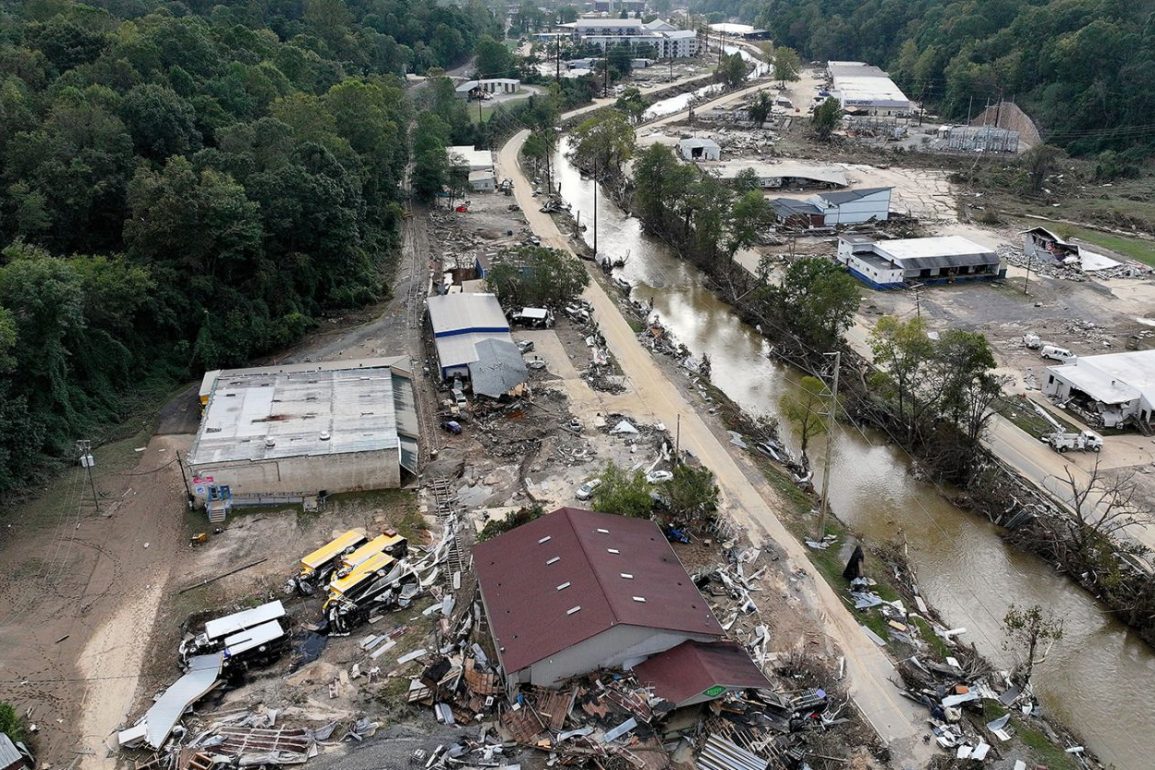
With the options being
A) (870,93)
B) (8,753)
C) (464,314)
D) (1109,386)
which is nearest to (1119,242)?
(1109,386)

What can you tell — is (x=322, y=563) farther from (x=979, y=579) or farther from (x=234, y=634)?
(x=979, y=579)

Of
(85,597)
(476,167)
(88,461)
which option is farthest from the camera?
(476,167)

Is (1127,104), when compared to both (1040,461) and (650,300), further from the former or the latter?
(1040,461)

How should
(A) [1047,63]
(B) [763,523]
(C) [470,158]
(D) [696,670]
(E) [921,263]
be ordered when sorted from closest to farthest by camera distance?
(D) [696,670], (B) [763,523], (E) [921,263], (C) [470,158], (A) [1047,63]

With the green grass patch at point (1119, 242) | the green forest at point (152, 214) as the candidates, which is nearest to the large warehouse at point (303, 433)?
the green forest at point (152, 214)

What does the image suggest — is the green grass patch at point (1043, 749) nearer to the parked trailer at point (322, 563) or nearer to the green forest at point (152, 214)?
the parked trailer at point (322, 563)

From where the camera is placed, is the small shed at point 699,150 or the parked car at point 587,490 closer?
the parked car at point 587,490
